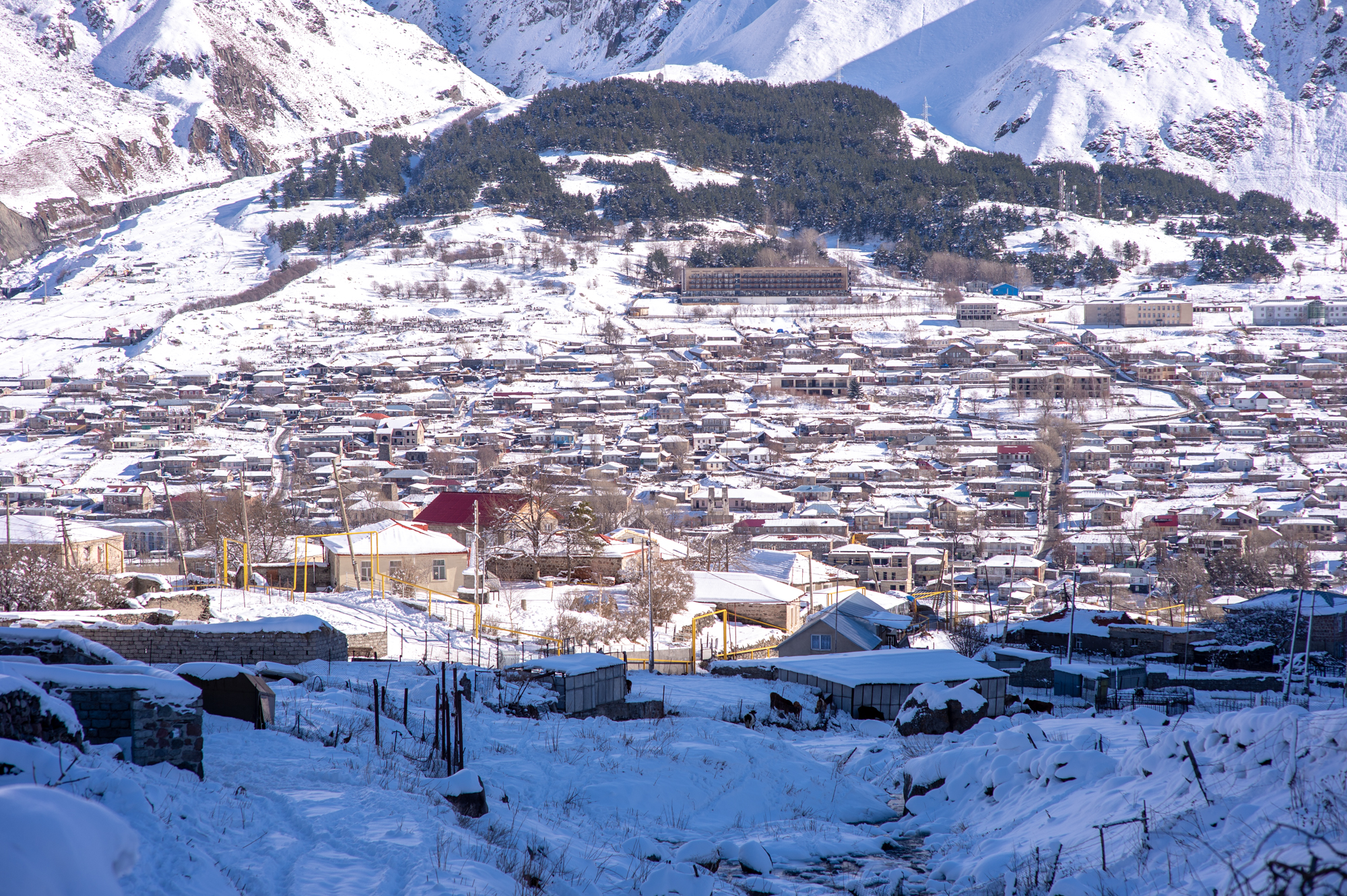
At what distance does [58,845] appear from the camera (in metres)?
2.41

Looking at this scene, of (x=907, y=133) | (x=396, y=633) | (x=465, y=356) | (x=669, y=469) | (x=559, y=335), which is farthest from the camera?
(x=907, y=133)

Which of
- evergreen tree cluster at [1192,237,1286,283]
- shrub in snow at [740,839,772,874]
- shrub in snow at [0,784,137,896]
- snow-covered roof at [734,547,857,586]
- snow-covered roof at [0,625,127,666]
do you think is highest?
evergreen tree cluster at [1192,237,1286,283]

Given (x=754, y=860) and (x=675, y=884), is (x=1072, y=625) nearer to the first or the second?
(x=754, y=860)

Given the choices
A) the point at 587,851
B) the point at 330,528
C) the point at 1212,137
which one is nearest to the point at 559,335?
the point at 330,528

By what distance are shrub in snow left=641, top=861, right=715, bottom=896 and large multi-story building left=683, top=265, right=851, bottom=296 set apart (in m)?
89.5

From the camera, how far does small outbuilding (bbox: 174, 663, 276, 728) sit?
24.7 ft

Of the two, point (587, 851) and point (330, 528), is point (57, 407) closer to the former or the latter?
point (330, 528)

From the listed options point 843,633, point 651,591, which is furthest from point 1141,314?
point 651,591

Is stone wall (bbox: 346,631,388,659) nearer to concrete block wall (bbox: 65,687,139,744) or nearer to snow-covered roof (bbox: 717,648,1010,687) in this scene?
snow-covered roof (bbox: 717,648,1010,687)

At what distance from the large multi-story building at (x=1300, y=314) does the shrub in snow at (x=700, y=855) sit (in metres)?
89.0

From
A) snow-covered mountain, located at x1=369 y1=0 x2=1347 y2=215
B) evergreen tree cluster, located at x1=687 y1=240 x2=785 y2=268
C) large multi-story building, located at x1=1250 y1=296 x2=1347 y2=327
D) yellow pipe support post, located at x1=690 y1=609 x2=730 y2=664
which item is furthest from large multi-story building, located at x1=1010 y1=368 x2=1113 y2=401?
snow-covered mountain, located at x1=369 y1=0 x2=1347 y2=215

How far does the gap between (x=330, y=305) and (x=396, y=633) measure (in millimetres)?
74195

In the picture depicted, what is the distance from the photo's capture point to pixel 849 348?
7600 centimetres

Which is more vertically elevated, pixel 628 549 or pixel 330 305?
pixel 330 305
